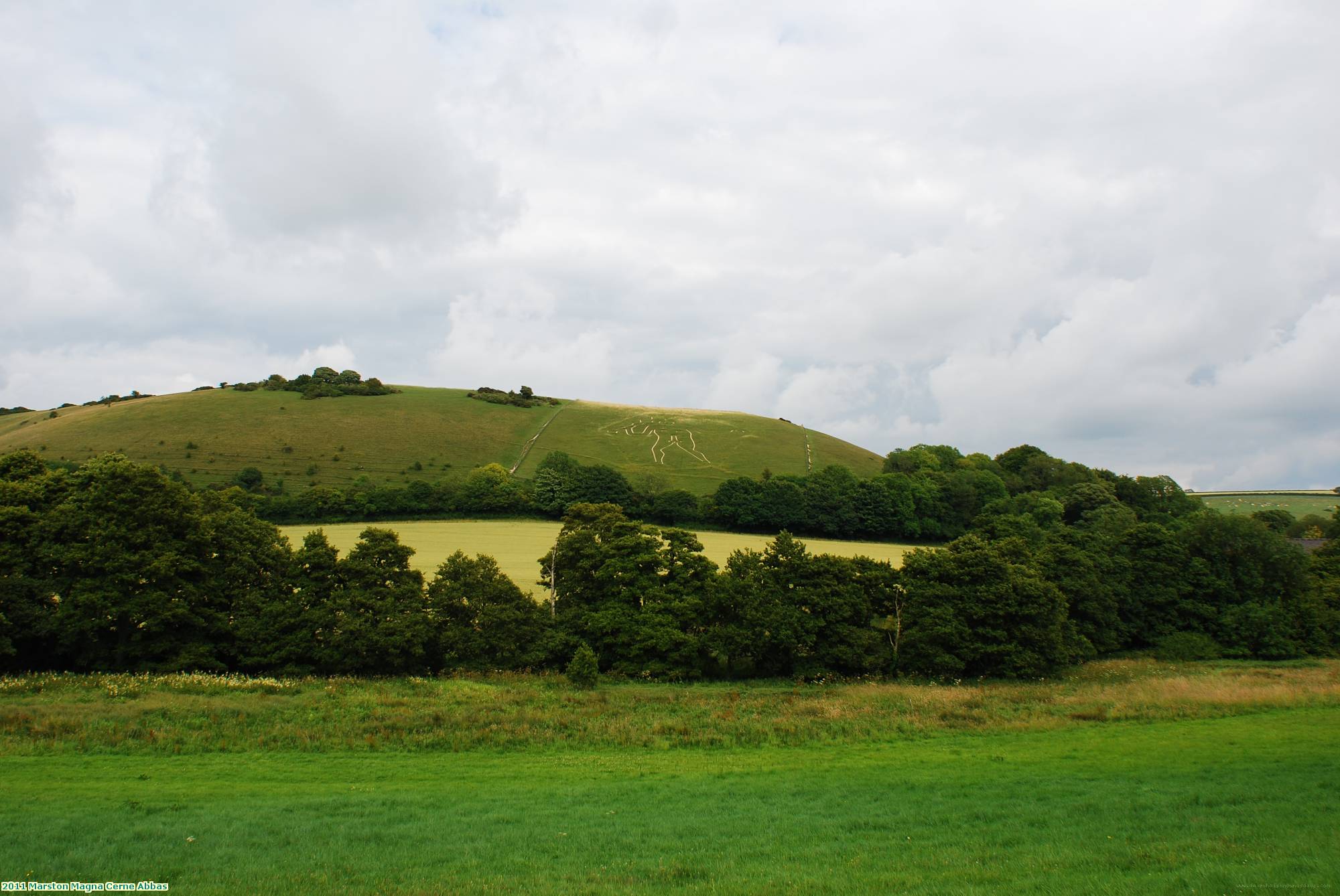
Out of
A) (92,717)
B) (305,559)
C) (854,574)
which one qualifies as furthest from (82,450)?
(854,574)

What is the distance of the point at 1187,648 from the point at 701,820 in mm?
54056

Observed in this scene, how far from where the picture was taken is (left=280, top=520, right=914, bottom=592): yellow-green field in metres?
70.5

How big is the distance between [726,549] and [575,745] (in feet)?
187

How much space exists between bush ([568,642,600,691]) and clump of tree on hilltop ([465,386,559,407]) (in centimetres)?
14451

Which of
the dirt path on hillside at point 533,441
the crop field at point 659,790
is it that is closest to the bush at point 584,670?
the crop field at point 659,790

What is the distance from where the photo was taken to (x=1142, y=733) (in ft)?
87.2

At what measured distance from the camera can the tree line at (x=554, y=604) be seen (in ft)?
127

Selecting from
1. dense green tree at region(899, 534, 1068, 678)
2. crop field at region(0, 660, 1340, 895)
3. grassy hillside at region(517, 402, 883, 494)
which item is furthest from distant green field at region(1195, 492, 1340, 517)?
crop field at region(0, 660, 1340, 895)

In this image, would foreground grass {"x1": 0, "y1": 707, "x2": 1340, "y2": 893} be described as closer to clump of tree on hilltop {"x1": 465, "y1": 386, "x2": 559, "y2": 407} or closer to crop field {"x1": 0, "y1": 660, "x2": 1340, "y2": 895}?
crop field {"x1": 0, "y1": 660, "x2": 1340, "y2": 895}

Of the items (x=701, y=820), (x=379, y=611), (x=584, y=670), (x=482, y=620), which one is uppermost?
(x=379, y=611)

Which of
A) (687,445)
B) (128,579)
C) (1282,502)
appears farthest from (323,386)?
(1282,502)

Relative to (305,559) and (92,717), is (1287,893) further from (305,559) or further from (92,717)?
(305,559)

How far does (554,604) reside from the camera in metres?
48.0

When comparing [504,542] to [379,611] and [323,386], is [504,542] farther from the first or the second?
[323,386]
